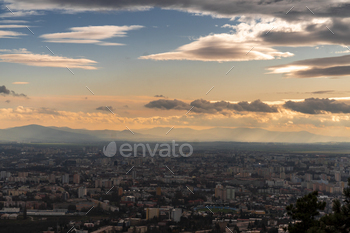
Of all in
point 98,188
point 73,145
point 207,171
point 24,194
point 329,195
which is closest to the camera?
point 329,195

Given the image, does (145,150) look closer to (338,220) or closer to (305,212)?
(305,212)

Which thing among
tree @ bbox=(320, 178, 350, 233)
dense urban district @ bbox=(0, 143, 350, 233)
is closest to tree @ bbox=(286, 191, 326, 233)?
dense urban district @ bbox=(0, 143, 350, 233)

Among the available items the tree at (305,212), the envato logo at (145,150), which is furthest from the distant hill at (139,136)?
the tree at (305,212)

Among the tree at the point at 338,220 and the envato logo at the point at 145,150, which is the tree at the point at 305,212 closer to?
the tree at the point at 338,220

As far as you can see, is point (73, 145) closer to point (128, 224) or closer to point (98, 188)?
point (98, 188)

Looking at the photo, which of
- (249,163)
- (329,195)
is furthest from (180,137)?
(329,195)

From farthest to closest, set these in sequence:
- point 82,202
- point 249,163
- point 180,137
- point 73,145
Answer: point 73,145
point 180,137
point 249,163
point 82,202

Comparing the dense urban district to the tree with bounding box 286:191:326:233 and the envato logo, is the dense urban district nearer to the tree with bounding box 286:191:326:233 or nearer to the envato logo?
the tree with bounding box 286:191:326:233

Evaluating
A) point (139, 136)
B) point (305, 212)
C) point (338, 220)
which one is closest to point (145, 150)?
point (139, 136)
